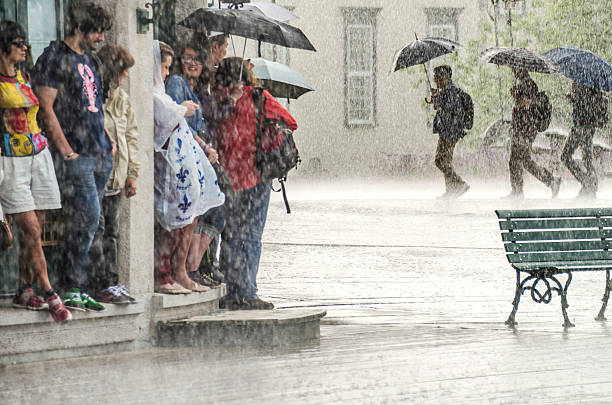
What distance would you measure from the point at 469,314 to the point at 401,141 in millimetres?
21103

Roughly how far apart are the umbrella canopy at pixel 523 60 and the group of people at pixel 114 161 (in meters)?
10.4

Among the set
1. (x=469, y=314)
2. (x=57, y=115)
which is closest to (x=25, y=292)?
(x=57, y=115)

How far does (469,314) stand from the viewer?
Result: 10.1 m

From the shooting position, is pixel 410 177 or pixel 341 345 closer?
pixel 341 345

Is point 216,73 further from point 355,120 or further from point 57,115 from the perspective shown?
point 355,120

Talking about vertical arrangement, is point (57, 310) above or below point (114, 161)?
below

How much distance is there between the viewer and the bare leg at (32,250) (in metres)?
7.64

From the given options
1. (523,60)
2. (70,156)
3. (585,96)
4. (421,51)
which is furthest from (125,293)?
(585,96)

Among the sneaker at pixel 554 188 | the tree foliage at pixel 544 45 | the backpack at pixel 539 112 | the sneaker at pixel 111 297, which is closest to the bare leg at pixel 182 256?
the sneaker at pixel 111 297

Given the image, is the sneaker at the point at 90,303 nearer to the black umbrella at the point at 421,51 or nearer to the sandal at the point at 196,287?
the sandal at the point at 196,287

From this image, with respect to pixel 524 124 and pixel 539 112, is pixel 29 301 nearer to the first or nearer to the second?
pixel 524 124

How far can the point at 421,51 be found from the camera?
67.2 feet

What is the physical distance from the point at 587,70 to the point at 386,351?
12.3 m

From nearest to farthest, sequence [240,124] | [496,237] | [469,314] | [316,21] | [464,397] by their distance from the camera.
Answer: [464,397], [240,124], [469,314], [496,237], [316,21]
